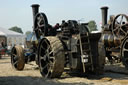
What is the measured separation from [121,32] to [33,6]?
4.20 meters

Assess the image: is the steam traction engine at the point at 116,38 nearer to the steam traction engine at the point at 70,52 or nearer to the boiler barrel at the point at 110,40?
the boiler barrel at the point at 110,40

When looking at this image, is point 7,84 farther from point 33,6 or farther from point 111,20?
point 111,20

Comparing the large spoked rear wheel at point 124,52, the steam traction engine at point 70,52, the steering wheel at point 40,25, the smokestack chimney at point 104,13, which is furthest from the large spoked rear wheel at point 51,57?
the smokestack chimney at point 104,13

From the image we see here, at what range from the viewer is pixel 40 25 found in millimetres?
9203

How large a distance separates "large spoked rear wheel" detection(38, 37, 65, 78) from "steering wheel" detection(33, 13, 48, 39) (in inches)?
40.8

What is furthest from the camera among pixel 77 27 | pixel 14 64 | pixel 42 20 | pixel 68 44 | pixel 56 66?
pixel 14 64

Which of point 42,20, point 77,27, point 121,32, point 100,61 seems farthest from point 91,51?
point 121,32

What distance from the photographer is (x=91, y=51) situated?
7430 mm

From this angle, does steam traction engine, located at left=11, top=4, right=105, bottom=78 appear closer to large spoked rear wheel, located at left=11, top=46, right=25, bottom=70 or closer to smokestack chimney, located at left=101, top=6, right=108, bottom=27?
large spoked rear wheel, located at left=11, top=46, right=25, bottom=70

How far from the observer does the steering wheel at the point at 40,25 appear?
8805 mm

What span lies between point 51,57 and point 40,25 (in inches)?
92.0

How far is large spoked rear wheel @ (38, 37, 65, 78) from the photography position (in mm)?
6945

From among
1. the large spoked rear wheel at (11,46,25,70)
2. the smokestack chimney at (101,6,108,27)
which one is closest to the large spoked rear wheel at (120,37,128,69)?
the smokestack chimney at (101,6,108,27)

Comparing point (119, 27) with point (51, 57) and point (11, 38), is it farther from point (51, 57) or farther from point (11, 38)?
point (11, 38)
